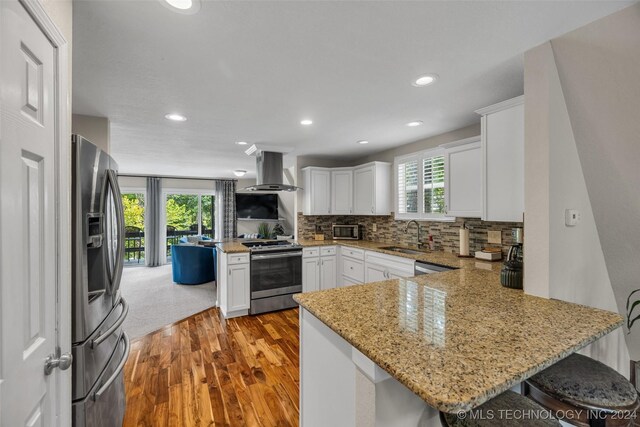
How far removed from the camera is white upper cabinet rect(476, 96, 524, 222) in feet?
6.35

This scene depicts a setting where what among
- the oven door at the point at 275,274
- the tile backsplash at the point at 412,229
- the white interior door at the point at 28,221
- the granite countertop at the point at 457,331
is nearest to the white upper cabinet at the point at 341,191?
the tile backsplash at the point at 412,229

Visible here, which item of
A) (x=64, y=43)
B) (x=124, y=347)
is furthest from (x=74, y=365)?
(x=64, y=43)

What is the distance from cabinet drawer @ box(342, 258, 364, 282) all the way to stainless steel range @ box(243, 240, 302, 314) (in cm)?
68

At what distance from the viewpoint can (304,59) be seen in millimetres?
1697

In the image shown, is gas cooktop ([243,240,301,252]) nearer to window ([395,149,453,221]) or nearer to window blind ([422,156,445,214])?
window ([395,149,453,221])

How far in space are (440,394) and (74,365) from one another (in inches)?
59.0

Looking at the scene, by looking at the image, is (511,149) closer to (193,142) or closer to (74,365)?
(74,365)

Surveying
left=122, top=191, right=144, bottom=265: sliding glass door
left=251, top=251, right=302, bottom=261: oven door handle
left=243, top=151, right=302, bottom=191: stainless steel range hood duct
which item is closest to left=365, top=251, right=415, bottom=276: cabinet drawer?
left=251, top=251, right=302, bottom=261: oven door handle

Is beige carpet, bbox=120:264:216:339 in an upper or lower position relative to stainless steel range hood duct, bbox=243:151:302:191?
lower

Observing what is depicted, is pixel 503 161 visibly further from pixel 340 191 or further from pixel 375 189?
pixel 340 191

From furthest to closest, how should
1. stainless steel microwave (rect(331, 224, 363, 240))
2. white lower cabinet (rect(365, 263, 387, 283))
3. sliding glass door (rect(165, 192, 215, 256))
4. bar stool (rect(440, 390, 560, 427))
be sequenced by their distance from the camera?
sliding glass door (rect(165, 192, 215, 256)) → stainless steel microwave (rect(331, 224, 363, 240)) → white lower cabinet (rect(365, 263, 387, 283)) → bar stool (rect(440, 390, 560, 427))

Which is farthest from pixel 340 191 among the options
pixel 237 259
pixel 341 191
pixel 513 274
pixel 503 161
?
pixel 513 274

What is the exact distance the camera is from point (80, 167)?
4.08 feet

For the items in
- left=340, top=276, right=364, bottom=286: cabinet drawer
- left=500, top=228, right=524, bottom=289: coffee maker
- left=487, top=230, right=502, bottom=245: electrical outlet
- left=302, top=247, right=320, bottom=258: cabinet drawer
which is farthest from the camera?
left=302, top=247, right=320, bottom=258: cabinet drawer
